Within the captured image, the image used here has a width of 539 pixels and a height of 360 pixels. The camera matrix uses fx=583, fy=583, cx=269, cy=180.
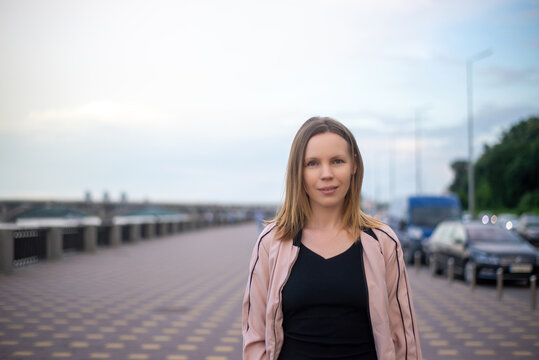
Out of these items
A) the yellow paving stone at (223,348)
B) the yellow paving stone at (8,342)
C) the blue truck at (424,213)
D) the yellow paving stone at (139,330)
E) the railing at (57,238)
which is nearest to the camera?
the yellow paving stone at (223,348)

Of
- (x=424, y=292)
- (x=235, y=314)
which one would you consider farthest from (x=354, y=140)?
(x=424, y=292)

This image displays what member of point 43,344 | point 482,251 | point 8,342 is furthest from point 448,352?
point 482,251

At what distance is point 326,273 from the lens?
227cm

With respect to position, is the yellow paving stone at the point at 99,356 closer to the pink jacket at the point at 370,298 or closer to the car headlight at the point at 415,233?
the pink jacket at the point at 370,298

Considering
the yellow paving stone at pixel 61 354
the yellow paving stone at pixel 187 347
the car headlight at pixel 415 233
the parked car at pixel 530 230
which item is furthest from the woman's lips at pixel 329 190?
the parked car at pixel 530 230

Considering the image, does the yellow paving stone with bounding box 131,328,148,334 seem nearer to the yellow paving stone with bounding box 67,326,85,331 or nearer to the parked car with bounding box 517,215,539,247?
the yellow paving stone with bounding box 67,326,85,331

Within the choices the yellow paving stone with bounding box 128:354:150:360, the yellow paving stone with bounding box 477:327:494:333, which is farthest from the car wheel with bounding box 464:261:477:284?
the yellow paving stone with bounding box 128:354:150:360

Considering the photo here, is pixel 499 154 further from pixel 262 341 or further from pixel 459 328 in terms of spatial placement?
pixel 262 341

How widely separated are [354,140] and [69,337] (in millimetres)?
6055

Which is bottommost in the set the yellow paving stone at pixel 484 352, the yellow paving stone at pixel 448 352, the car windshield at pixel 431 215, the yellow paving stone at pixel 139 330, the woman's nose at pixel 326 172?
the yellow paving stone at pixel 484 352

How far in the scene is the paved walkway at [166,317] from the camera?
671cm

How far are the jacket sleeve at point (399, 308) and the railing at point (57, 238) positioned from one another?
14.1 m

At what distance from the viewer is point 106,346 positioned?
6.84m

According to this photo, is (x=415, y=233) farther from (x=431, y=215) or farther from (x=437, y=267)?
(x=437, y=267)
